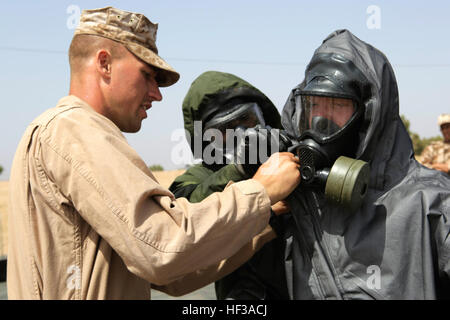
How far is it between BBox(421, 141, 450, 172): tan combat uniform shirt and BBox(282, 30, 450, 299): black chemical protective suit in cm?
829

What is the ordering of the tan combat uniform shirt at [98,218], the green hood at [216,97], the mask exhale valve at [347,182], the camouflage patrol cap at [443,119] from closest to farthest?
the tan combat uniform shirt at [98,218]
the mask exhale valve at [347,182]
the green hood at [216,97]
the camouflage patrol cap at [443,119]

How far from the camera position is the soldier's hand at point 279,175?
2377 millimetres

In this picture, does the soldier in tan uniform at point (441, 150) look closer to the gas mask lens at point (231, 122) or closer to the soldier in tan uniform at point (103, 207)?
the gas mask lens at point (231, 122)

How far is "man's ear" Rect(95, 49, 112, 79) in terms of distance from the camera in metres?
2.38

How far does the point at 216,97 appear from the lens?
13.1ft

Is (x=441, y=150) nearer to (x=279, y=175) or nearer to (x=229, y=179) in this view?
(x=229, y=179)

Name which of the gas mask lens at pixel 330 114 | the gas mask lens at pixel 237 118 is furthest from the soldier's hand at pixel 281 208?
the gas mask lens at pixel 237 118

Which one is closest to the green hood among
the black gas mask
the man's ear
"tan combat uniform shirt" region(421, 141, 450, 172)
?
the black gas mask

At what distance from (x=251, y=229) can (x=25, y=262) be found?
101 centimetres

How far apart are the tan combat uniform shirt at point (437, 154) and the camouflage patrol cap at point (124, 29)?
9.10 m

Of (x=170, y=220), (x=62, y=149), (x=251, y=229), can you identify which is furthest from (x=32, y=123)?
(x=251, y=229)

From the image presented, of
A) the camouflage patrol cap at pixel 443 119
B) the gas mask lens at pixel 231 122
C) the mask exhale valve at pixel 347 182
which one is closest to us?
the mask exhale valve at pixel 347 182

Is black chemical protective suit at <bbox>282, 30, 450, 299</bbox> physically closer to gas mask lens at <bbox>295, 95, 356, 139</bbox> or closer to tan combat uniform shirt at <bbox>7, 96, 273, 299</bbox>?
gas mask lens at <bbox>295, 95, 356, 139</bbox>
